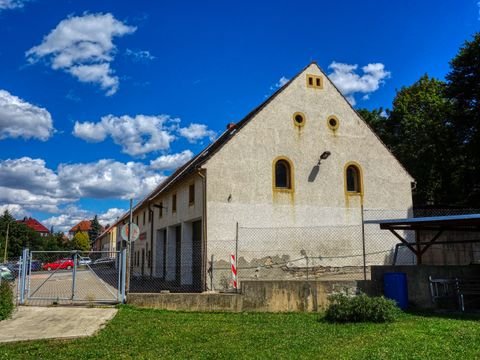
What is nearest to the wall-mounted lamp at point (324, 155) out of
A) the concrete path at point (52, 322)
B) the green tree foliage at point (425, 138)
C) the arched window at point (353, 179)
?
the arched window at point (353, 179)

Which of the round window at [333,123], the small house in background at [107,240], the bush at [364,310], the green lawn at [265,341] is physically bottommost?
the green lawn at [265,341]

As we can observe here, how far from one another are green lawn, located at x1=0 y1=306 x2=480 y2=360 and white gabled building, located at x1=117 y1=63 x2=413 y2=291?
6.44m

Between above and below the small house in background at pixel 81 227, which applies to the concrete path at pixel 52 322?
below

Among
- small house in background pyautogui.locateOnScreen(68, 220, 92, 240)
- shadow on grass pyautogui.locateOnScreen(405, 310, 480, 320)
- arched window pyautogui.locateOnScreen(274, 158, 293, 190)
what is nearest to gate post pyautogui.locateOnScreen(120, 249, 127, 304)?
arched window pyautogui.locateOnScreen(274, 158, 293, 190)

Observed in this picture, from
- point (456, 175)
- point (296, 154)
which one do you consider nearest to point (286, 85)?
point (296, 154)

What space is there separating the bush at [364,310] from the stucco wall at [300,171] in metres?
7.20

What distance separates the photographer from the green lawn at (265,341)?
7.75m

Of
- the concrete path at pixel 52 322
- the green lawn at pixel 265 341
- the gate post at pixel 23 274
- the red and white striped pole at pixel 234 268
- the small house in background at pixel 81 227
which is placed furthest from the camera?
the small house in background at pixel 81 227

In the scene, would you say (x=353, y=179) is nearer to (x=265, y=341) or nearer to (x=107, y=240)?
(x=265, y=341)

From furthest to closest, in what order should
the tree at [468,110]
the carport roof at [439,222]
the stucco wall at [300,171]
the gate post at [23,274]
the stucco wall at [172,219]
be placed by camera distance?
the tree at [468,110] → the stucco wall at [172,219] → the stucco wall at [300,171] → the gate post at [23,274] → the carport roof at [439,222]

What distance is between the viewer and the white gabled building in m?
18.1

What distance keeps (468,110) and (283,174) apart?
15290 millimetres

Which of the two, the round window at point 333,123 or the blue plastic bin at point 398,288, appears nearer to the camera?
the blue plastic bin at point 398,288

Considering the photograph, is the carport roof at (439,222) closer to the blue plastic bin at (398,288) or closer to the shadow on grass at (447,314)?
the blue plastic bin at (398,288)
